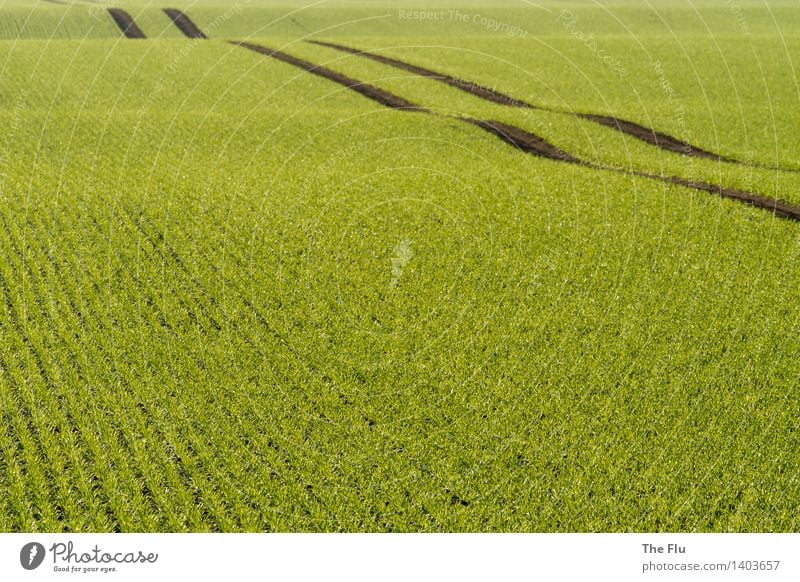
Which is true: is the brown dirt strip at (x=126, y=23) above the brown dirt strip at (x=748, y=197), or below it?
below

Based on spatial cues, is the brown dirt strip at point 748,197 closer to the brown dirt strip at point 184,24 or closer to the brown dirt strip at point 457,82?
the brown dirt strip at point 457,82

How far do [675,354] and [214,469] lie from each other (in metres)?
13.3

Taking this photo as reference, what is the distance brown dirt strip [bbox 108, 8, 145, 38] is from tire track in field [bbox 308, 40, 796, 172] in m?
41.4

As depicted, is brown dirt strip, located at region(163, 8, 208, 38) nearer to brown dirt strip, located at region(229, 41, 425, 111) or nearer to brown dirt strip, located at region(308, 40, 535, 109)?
brown dirt strip, located at region(229, 41, 425, 111)

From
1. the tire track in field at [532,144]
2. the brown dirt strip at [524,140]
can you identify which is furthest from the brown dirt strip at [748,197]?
the brown dirt strip at [524,140]

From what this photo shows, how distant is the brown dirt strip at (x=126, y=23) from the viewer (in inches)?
3971

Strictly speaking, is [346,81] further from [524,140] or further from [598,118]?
[524,140]

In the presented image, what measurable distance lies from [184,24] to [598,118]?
239 feet

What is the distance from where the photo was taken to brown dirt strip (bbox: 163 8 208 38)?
101m

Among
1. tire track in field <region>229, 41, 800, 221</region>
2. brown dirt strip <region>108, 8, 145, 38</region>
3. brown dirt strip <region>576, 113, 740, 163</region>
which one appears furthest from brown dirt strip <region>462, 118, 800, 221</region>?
brown dirt strip <region>108, 8, 145, 38</region>

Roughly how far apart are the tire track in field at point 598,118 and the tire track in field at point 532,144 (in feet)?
20.7

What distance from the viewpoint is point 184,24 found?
105500 millimetres

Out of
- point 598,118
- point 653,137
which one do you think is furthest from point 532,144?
point 598,118

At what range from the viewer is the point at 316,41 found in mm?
87938
